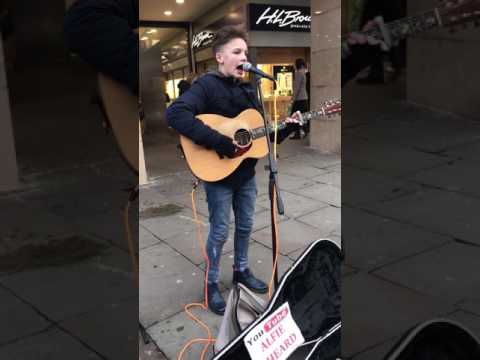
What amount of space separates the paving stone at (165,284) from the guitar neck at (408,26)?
1.43 meters

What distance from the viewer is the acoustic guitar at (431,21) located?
91cm

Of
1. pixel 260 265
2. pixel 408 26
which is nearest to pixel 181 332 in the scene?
pixel 260 265

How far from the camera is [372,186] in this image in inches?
Answer: 42.4

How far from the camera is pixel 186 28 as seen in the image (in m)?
1.38

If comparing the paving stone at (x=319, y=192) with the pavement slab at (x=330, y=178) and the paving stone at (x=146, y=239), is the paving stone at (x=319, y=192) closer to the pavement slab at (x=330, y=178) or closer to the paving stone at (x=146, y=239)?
the pavement slab at (x=330, y=178)

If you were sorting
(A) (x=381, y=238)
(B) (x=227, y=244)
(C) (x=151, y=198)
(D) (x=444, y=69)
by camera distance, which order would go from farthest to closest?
(C) (x=151, y=198) → (B) (x=227, y=244) → (A) (x=381, y=238) → (D) (x=444, y=69)

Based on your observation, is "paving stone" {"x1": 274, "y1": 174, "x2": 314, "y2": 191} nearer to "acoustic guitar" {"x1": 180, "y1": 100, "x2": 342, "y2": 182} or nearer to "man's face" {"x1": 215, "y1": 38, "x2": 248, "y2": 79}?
"acoustic guitar" {"x1": 180, "y1": 100, "x2": 342, "y2": 182}

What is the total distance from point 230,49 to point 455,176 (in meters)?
0.68

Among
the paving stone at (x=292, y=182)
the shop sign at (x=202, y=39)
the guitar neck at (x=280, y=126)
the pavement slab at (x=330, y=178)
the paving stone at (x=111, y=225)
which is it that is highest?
the shop sign at (x=202, y=39)

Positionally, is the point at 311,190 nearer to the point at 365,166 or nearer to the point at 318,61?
the point at 318,61

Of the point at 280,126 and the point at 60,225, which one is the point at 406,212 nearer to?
the point at 280,126

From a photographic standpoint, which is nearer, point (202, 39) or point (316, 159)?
point (202, 39)

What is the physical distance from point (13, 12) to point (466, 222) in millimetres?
963

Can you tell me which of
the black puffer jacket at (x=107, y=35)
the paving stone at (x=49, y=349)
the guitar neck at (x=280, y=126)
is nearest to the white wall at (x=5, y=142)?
the black puffer jacket at (x=107, y=35)
